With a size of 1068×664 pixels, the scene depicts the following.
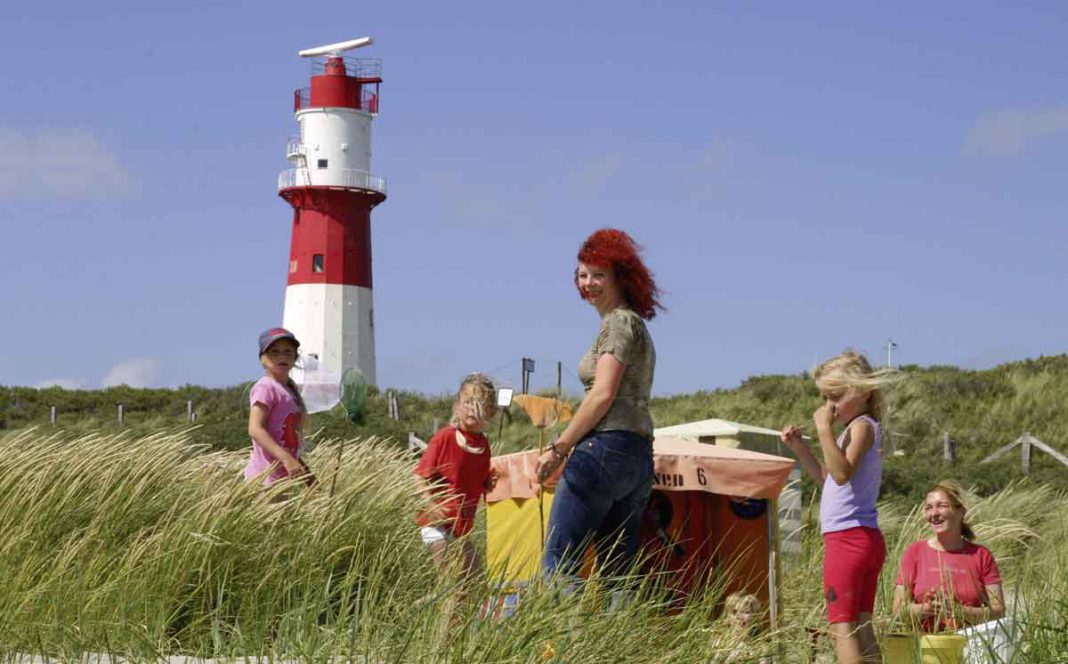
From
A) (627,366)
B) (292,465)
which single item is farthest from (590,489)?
(292,465)

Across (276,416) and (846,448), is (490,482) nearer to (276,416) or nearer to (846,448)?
(276,416)

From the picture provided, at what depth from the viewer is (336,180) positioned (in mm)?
37375

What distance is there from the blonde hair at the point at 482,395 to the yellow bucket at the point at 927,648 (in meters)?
2.21

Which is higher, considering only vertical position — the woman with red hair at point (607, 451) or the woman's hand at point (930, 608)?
the woman with red hair at point (607, 451)

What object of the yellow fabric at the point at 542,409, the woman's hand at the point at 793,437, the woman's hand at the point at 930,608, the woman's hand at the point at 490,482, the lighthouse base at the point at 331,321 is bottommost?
the woman's hand at the point at 930,608

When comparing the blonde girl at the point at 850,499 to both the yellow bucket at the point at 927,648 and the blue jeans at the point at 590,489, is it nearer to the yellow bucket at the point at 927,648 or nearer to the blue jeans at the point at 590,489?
the yellow bucket at the point at 927,648

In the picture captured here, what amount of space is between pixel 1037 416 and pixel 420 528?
2226 centimetres

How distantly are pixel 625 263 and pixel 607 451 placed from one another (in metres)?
0.75

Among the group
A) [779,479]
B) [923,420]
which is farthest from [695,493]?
[923,420]

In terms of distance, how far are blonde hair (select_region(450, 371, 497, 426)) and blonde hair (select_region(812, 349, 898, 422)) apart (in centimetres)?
161

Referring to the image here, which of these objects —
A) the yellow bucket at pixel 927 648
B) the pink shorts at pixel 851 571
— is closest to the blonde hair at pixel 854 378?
the pink shorts at pixel 851 571

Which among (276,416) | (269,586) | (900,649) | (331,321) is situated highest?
(331,321)

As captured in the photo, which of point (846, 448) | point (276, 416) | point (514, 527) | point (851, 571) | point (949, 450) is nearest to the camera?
point (851, 571)

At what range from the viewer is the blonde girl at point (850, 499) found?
5.22 meters
